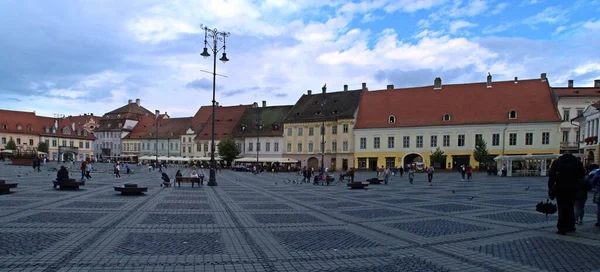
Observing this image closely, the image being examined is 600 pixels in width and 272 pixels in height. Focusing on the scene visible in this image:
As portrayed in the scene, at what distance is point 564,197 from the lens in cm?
941

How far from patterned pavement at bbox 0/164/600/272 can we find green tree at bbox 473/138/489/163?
127 ft

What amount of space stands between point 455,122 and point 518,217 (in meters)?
45.8

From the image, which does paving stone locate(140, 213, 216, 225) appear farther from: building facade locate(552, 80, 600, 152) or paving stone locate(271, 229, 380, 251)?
building facade locate(552, 80, 600, 152)

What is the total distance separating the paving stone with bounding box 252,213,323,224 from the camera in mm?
11438

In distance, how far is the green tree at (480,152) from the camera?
50.7m

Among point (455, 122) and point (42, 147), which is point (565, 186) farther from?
point (42, 147)

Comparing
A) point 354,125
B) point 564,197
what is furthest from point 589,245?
point 354,125

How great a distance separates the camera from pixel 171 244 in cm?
818

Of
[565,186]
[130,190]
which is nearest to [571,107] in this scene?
[565,186]

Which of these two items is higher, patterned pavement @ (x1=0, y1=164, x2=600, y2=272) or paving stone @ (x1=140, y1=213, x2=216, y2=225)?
patterned pavement @ (x1=0, y1=164, x2=600, y2=272)

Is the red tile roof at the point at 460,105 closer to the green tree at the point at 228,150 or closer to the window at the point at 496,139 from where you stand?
the window at the point at 496,139

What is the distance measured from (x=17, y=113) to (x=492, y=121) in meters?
85.3

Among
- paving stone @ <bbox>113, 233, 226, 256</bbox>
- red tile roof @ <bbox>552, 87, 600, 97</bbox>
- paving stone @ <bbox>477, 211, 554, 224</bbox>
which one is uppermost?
red tile roof @ <bbox>552, 87, 600, 97</bbox>

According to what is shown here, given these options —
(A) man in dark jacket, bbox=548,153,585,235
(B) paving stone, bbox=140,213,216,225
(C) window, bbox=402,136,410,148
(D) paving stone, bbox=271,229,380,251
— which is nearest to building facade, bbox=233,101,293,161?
(C) window, bbox=402,136,410,148
